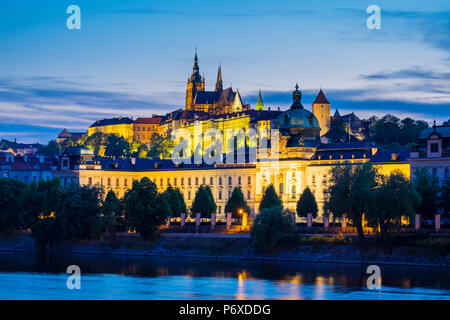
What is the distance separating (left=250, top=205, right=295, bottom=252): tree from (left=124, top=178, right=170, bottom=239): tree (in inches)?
592

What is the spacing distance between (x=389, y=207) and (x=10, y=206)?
167 ft

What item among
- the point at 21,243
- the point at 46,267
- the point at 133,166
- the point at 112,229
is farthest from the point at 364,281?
the point at 133,166

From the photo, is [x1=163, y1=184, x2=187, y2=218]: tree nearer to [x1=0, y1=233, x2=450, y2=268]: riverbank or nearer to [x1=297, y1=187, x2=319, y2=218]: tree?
[x1=0, y1=233, x2=450, y2=268]: riverbank

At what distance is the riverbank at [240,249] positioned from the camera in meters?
96.1

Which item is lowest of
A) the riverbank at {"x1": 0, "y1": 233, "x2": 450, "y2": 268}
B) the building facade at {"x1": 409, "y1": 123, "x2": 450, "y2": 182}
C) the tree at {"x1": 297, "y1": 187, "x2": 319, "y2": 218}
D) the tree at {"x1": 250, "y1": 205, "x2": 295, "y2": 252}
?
the riverbank at {"x1": 0, "y1": 233, "x2": 450, "y2": 268}

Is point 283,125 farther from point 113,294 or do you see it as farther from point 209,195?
point 113,294

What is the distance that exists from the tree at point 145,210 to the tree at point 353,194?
2303 centimetres

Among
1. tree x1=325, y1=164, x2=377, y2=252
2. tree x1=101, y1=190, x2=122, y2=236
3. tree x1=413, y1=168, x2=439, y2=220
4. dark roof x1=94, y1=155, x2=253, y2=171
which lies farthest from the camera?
dark roof x1=94, y1=155, x2=253, y2=171

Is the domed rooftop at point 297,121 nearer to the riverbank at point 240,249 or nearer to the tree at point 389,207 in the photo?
the riverbank at point 240,249

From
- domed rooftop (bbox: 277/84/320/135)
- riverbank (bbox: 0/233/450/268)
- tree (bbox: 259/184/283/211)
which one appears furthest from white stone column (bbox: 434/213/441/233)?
domed rooftop (bbox: 277/84/320/135)

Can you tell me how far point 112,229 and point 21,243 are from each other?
1208 centimetres

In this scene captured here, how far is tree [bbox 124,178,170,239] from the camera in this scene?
382 ft

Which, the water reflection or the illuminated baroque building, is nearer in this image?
the water reflection

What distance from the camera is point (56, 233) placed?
389ft
